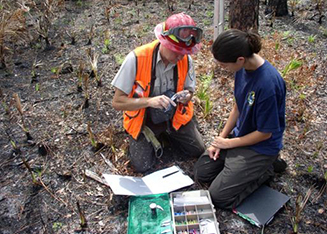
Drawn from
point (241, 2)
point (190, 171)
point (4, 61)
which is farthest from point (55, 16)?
point (190, 171)

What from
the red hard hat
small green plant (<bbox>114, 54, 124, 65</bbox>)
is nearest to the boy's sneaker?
the red hard hat

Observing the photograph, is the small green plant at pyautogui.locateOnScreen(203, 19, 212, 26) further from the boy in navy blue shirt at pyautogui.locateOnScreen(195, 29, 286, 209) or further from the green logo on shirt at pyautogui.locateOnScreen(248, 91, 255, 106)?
the green logo on shirt at pyautogui.locateOnScreen(248, 91, 255, 106)

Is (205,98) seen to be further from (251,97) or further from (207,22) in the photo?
(207,22)

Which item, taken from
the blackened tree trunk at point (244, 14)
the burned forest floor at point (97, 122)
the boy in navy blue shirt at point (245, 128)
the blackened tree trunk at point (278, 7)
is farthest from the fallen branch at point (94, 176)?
the blackened tree trunk at point (278, 7)

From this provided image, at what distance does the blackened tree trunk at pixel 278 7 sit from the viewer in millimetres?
5555

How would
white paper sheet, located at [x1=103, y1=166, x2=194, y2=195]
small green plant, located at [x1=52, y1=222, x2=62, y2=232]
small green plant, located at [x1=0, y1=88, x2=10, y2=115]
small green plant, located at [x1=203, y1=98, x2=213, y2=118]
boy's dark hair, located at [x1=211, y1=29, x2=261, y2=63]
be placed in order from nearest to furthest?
boy's dark hair, located at [x1=211, y1=29, x2=261, y2=63] → small green plant, located at [x1=52, y1=222, x2=62, y2=232] → white paper sheet, located at [x1=103, y1=166, x2=194, y2=195] → small green plant, located at [x1=203, y1=98, x2=213, y2=118] → small green plant, located at [x1=0, y1=88, x2=10, y2=115]

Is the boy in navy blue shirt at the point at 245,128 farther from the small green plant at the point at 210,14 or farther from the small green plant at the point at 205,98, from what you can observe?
the small green plant at the point at 210,14

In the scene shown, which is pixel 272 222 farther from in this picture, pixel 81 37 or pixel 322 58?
pixel 81 37

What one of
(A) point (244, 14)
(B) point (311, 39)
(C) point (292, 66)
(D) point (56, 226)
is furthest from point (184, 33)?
(B) point (311, 39)

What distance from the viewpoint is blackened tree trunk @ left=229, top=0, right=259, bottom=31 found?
3979 millimetres

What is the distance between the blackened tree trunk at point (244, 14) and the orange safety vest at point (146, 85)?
189cm

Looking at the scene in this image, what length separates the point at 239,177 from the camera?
7.70ft

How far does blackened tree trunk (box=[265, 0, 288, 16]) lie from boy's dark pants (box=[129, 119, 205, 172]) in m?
3.91

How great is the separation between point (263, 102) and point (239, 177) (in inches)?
26.1
